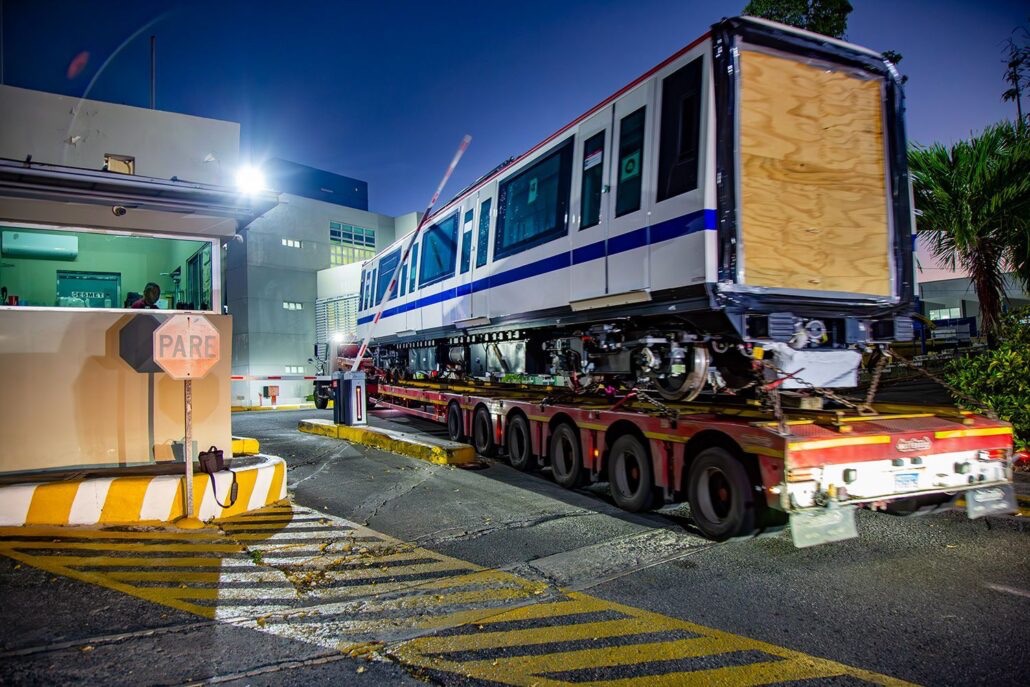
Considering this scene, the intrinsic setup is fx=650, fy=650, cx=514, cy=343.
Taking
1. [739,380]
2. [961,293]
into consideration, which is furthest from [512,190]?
[961,293]

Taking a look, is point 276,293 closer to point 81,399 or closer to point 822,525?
point 81,399

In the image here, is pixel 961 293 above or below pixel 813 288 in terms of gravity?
above

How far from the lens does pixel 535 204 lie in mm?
8203

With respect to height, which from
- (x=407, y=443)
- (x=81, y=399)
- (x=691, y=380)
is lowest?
(x=407, y=443)

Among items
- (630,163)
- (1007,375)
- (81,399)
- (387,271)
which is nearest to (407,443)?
(81,399)

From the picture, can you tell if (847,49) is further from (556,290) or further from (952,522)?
(952,522)

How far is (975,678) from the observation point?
3.10 metres

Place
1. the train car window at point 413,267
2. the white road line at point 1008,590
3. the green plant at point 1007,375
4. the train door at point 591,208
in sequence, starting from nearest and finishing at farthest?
the white road line at point 1008,590
the train door at point 591,208
the green plant at point 1007,375
the train car window at point 413,267

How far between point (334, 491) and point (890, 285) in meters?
6.40

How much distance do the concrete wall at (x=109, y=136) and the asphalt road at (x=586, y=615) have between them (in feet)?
47.9

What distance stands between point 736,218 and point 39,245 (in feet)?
22.0

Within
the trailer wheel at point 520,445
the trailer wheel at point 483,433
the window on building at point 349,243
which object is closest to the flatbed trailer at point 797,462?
the trailer wheel at point 520,445

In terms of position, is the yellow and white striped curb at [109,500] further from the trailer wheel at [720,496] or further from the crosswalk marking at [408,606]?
the trailer wheel at [720,496]

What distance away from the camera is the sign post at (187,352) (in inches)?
225
